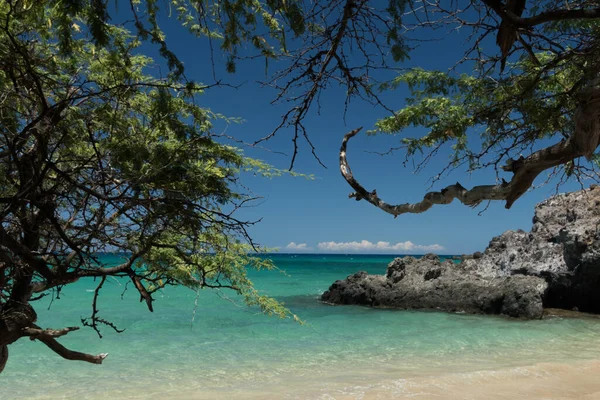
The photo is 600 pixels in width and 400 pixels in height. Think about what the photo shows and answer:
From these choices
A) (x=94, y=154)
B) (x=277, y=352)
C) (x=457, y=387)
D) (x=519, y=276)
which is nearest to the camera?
(x=94, y=154)

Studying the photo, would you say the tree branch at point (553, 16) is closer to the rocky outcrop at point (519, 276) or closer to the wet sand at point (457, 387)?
the wet sand at point (457, 387)

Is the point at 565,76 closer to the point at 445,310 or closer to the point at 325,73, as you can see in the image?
the point at 325,73

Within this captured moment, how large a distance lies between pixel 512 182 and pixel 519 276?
16237 millimetres

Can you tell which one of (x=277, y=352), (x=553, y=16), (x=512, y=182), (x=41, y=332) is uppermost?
(x=553, y=16)

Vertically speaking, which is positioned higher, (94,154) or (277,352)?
(94,154)

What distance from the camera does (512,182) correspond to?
2.67 metres

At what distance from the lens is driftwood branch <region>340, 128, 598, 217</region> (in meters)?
2.59

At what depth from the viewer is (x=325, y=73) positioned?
9.14 ft

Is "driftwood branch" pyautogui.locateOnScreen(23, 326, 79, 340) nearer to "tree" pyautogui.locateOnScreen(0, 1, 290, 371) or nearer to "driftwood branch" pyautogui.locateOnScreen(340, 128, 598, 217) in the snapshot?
"tree" pyautogui.locateOnScreen(0, 1, 290, 371)

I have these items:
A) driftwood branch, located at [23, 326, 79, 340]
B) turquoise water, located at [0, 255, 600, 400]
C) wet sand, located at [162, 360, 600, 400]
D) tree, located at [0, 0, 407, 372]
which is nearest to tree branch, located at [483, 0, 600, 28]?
tree, located at [0, 0, 407, 372]

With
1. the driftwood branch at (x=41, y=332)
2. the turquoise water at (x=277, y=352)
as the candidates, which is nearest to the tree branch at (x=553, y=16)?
the driftwood branch at (x=41, y=332)

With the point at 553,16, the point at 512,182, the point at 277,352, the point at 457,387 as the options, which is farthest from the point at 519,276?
the point at 553,16

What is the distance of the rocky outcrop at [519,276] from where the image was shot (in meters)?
15.9

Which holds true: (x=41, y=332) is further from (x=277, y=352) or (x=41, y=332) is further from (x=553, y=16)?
(x=277, y=352)
